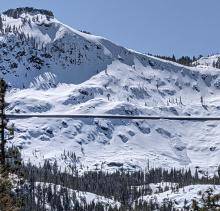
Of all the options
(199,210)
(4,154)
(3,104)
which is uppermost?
(3,104)

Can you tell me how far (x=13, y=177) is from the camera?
116 ft

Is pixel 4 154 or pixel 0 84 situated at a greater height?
pixel 0 84

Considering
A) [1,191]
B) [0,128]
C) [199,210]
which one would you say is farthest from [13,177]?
[199,210]

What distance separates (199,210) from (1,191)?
11.4m

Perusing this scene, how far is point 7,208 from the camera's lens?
34156mm

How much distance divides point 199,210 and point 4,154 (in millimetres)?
11792

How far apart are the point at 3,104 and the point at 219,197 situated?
44.0ft

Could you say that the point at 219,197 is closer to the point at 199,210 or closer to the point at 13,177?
the point at 199,210

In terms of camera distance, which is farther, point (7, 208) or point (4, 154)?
point (4, 154)

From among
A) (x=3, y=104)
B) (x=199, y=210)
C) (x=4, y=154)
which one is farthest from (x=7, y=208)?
(x=199, y=210)

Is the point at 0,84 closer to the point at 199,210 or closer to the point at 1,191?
the point at 1,191

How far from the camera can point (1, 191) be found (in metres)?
34.8

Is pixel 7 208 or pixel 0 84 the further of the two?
pixel 0 84

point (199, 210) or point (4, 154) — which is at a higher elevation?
point (4, 154)
